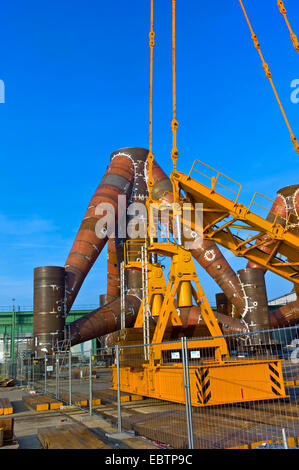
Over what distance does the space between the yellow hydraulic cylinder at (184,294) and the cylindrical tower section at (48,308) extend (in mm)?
16365

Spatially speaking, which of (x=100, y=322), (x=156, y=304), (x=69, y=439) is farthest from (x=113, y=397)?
(x=100, y=322)

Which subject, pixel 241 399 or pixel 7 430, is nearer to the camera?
pixel 7 430

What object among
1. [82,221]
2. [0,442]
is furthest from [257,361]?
[82,221]

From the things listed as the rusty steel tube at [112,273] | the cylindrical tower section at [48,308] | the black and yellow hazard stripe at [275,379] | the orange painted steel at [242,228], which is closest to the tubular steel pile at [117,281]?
the cylindrical tower section at [48,308]

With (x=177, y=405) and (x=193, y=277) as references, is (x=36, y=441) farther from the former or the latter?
(x=193, y=277)

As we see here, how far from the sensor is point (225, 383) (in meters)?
10.5

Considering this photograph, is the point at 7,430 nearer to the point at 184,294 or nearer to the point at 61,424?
the point at 61,424

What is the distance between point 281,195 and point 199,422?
3277 centimetres

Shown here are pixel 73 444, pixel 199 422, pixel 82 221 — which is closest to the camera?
pixel 73 444

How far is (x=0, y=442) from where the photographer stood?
7.73m

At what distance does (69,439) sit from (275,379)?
6053 millimetres

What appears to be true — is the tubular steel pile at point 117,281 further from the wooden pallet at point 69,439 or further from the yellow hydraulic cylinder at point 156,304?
the wooden pallet at point 69,439

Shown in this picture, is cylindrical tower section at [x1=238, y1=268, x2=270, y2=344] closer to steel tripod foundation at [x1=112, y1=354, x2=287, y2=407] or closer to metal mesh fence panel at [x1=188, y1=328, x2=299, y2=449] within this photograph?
metal mesh fence panel at [x1=188, y1=328, x2=299, y2=449]

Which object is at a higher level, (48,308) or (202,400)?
(48,308)
